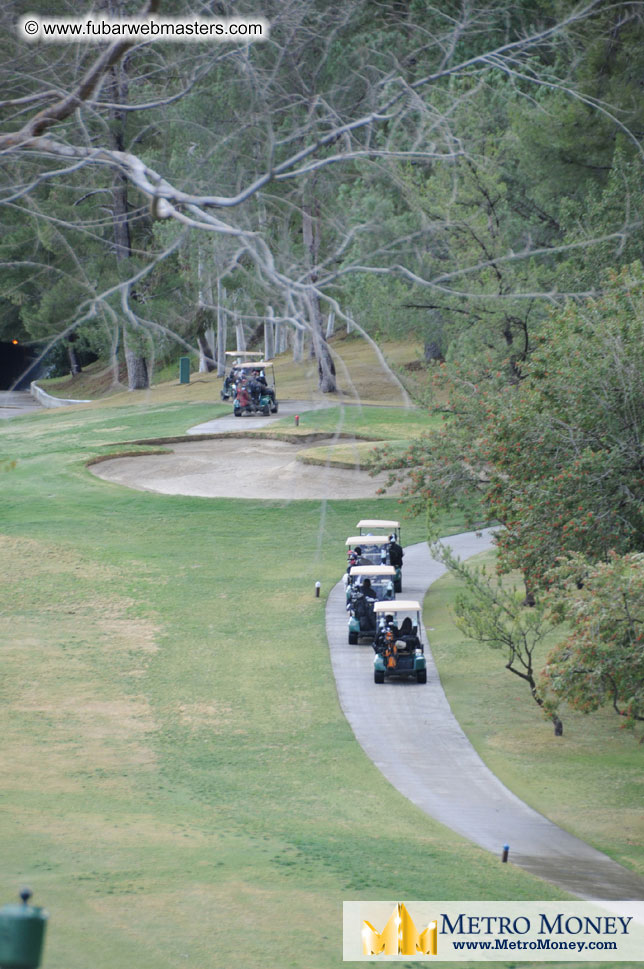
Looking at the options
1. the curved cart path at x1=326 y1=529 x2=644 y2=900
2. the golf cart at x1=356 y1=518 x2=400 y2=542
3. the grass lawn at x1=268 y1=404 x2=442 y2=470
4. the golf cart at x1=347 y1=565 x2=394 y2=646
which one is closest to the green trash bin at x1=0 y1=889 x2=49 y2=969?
the curved cart path at x1=326 y1=529 x2=644 y2=900

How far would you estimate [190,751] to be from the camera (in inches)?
660

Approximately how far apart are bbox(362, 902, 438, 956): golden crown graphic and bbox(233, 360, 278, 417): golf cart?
123 feet

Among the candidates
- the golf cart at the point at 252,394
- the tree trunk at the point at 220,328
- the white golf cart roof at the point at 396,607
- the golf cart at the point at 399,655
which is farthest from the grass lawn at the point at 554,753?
the golf cart at the point at 252,394

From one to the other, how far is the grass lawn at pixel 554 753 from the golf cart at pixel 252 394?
77.5 feet

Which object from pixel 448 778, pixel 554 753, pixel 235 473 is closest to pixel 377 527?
pixel 235 473

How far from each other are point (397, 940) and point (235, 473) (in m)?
32.5

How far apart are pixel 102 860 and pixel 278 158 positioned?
1125 centimetres

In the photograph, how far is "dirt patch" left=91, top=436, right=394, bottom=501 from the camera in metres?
38.4

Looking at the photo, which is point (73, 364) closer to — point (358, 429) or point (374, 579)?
point (358, 429)

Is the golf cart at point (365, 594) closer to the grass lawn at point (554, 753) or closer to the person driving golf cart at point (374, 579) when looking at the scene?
the person driving golf cart at point (374, 579)

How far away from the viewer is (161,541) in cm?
3338

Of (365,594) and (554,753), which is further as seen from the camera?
(365,594)

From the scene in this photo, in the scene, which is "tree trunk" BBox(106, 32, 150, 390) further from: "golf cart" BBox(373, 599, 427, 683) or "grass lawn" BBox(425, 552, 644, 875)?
"golf cart" BBox(373, 599, 427, 683)

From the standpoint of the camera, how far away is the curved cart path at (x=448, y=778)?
Answer: 40.5 feet
